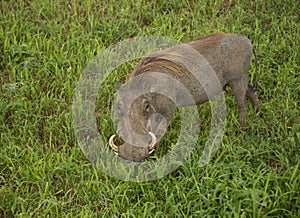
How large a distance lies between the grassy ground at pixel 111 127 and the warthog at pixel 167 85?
0.35 metres

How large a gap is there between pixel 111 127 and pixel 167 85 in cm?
86

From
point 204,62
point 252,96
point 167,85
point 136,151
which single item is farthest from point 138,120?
point 252,96

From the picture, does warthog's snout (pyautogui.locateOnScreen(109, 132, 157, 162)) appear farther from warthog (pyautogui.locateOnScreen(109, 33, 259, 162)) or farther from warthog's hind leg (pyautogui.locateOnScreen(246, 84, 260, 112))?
warthog's hind leg (pyautogui.locateOnScreen(246, 84, 260, 112))

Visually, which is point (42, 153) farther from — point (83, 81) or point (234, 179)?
point (234, 179)

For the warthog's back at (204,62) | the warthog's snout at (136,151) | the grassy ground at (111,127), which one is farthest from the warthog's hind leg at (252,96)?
the warthog's snout at (136,151)

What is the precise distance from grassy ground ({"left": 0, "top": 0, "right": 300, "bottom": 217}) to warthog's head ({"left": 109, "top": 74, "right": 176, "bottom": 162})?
0.31 metres

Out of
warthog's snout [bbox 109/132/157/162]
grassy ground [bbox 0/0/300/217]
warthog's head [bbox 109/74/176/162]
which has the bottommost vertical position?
grassy ground [bbox 0/0/300/217]

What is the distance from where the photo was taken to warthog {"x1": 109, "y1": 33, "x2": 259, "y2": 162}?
12.9ft

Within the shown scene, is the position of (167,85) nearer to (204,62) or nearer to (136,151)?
(204,62)

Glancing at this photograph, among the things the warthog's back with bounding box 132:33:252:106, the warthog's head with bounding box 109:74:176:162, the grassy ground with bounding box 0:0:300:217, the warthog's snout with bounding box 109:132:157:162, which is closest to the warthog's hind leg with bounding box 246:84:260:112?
the grassy ground with bounding box 0:0:300:217

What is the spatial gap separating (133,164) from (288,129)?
158 cm

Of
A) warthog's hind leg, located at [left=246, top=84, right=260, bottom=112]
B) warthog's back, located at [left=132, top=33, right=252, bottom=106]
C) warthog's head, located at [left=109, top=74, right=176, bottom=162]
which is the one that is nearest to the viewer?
warthog's head, located at [left=109, top=74, right=176, bottom=162]

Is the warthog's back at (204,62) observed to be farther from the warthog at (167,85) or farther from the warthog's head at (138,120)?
the warthog's head at (138,120)

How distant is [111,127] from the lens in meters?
4.80
